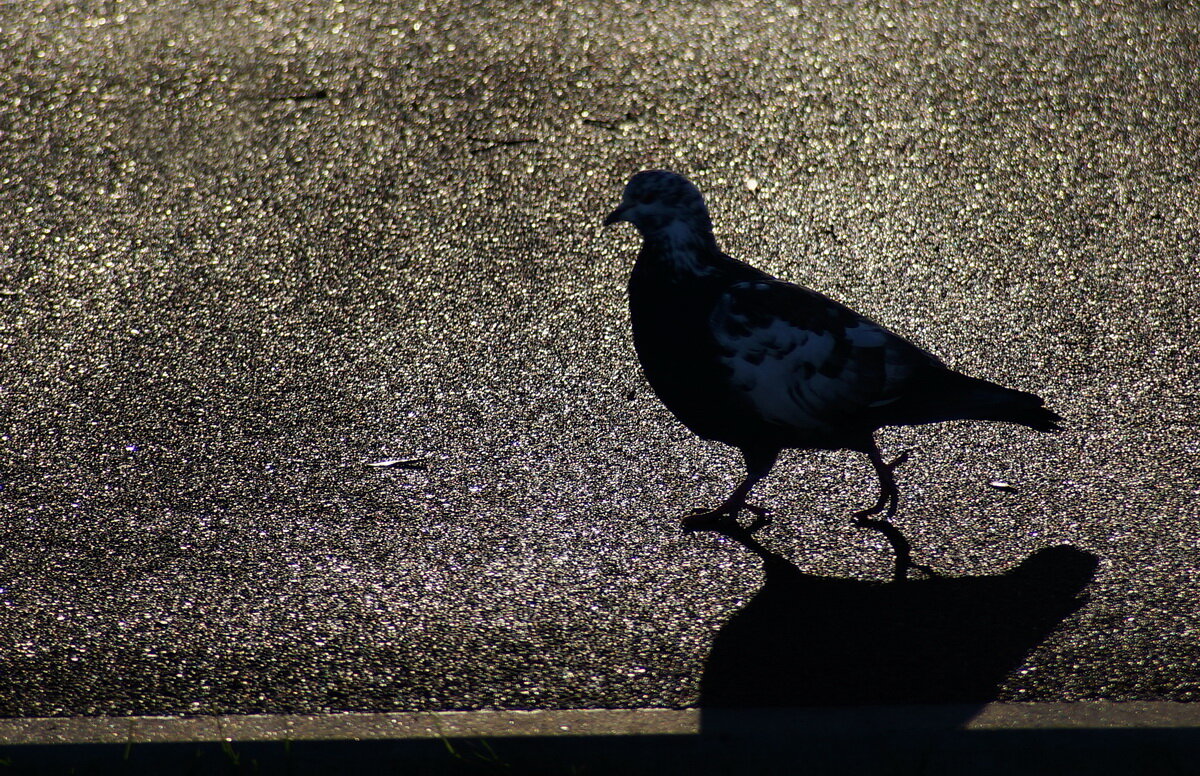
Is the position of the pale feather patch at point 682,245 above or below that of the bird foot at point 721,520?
above

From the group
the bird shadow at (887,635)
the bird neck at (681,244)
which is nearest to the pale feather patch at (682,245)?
the bird neck at (681,244)

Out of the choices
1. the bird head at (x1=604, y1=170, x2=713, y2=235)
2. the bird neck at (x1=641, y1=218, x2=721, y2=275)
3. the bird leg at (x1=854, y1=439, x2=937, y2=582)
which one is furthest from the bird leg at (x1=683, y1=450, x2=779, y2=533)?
the bird head at (x1=604, y1=170, x2=713, y2=235)

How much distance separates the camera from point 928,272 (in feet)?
18.0

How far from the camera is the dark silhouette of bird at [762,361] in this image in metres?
3.89

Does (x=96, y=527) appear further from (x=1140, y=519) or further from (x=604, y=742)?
(x=1140, y=519)

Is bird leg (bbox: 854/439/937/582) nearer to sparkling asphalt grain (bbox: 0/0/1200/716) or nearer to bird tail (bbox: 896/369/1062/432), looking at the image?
sparkling asphalt grain (bbox: 0/0/1200/716)

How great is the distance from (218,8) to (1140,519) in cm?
648

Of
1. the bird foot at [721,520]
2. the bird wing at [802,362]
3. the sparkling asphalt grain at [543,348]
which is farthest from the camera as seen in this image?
the bird foot at [721,520]

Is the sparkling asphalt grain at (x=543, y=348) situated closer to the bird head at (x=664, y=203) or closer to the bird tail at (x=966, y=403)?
the bird tail at (x=966, y=403)

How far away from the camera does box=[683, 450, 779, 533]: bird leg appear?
13.3 feet

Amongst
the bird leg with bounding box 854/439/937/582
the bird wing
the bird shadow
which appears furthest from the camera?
the bird leg with bounding box 854/439/937/582

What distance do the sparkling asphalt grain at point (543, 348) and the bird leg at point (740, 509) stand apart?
0.21 feet

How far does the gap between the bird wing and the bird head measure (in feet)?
0.90

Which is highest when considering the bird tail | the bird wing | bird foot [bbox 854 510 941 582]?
the bird wing
